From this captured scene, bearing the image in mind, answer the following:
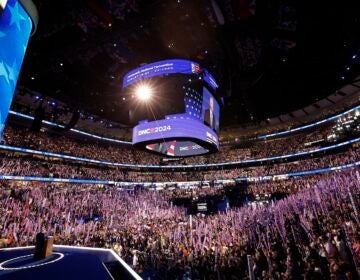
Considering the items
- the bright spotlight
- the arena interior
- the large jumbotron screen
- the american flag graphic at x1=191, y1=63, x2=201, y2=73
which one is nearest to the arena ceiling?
the arena interior

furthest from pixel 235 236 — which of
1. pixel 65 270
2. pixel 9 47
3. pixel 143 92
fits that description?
pixel 9 47

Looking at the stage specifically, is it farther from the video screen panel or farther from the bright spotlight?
the video screen panel

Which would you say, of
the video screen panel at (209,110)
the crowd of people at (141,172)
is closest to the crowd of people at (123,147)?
the crowd of people at (141,172)

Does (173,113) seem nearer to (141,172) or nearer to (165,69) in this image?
(165,69)

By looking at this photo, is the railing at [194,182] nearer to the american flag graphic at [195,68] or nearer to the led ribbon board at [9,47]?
the american flag graphic at [195,68]

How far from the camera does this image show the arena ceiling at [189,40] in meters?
7.21

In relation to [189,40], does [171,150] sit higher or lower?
lower

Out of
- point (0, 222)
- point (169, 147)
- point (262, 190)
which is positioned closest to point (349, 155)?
point (262, 190)

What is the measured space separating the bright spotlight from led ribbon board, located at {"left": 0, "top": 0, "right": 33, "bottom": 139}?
32.1 feet

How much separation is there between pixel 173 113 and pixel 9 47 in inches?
394

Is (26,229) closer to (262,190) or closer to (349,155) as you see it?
(262,190)

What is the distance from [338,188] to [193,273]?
7.84m

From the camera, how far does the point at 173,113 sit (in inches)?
480

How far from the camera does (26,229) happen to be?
37.4ft
